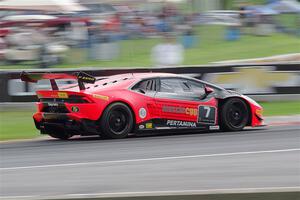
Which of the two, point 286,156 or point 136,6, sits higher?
point 136,6

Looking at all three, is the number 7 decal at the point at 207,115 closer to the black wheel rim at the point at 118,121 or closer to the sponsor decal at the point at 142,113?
the sponsor decal at the point at 142,113

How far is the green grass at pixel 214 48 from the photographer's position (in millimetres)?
25756

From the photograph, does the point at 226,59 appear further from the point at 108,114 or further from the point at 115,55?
the point at 108,114

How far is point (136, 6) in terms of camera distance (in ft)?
93.5

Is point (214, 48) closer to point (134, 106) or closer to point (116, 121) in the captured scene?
point (134, 106)

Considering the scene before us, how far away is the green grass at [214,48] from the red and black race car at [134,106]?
1150cm

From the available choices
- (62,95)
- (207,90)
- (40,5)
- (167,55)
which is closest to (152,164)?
(62,95)

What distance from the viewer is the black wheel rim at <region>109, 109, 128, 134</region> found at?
38.5 feet

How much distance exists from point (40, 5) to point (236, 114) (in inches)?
568

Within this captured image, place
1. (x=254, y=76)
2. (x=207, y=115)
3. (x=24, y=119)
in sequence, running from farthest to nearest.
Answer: (x=254, y=76) → (x=24, y=119) → (x=207, y=115)

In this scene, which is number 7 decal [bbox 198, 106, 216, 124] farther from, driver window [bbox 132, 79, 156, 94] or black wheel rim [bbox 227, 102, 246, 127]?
driver window [bbox 132, 79, 156, 94]

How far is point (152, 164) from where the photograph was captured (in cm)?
848

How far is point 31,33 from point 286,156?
17.1 m

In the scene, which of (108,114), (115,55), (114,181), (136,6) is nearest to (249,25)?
(136,6)
